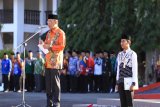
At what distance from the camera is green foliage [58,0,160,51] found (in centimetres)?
2530

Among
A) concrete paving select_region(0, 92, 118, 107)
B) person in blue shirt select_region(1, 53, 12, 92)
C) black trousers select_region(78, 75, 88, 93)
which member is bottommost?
concrete paving select_region(0, 92, 118, 107)

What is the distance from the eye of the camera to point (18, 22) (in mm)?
41250

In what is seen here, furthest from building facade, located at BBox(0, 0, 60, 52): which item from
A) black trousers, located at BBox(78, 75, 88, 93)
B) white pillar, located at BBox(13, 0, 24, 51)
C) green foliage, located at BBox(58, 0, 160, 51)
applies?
black trousers, located at BBox(78, 75, 88, 93)

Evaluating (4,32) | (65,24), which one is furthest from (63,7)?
(4,32)

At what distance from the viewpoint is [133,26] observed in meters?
26.1

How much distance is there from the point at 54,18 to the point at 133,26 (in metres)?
14.3

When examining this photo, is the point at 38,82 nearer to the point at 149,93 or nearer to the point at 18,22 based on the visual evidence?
the point at 149,93

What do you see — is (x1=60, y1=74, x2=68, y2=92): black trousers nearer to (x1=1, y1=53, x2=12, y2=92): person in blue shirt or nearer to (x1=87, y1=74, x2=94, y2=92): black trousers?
(x1=87, y1=74, x2=94, y2=92): black trousers

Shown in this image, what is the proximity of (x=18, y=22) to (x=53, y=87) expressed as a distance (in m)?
29.7

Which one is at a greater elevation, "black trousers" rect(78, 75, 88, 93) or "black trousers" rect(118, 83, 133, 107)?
"black trousers" rect(78, 75, 88, 93)

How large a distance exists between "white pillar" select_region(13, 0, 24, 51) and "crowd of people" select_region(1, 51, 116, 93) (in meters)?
15.9

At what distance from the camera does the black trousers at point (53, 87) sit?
39.6 ft

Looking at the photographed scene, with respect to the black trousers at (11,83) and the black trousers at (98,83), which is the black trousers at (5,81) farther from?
the black trousers at (98,83)

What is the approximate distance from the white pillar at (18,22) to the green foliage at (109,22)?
37.5ft
